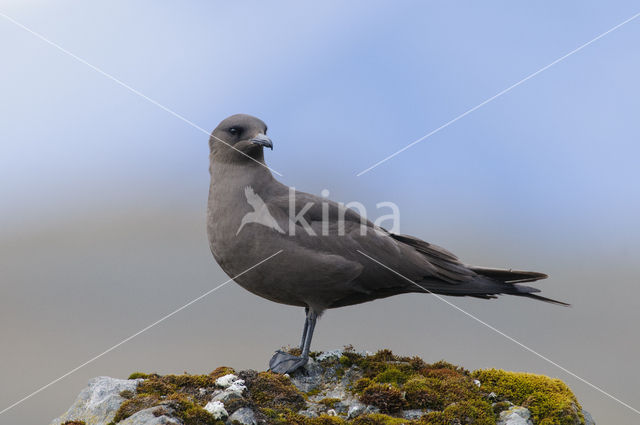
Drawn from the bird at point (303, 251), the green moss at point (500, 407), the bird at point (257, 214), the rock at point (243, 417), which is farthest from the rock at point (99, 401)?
the green moss at point (500, 407)

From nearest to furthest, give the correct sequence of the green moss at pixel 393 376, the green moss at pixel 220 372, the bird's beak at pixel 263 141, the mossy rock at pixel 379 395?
the mossy rock at pixel 379 395, the green moss at pixel 220 372, the green moss at pixel 393 376, the bird's beak at pixel 263 141

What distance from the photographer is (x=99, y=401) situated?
638 centimetres

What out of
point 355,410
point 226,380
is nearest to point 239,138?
point 226,380

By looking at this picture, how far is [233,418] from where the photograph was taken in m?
5.91

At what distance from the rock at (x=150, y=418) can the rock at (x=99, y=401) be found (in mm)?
368

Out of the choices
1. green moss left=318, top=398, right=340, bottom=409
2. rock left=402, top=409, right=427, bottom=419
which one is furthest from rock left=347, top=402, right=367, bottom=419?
rock left=402, top=409, right=427, bottom=419

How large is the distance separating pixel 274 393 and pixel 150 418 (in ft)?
4.39

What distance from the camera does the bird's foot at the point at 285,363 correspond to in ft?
24.6

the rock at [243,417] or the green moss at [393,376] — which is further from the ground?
the green moss at [393,376]

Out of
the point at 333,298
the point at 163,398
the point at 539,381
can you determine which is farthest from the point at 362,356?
the point at 163,398

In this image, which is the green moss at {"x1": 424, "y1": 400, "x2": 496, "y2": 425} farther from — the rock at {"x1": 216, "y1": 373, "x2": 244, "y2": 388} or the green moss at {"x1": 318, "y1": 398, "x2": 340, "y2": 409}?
the rock at {"x1": 216, "y1": 373, "x2": 244, "y2": 388}

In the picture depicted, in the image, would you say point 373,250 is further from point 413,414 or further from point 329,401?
point 413,414

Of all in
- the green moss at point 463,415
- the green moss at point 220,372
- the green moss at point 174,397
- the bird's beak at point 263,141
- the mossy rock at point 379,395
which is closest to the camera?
the green moss at point 174,397

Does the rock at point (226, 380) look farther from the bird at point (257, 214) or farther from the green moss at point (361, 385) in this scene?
the bird at point (257, 214)
